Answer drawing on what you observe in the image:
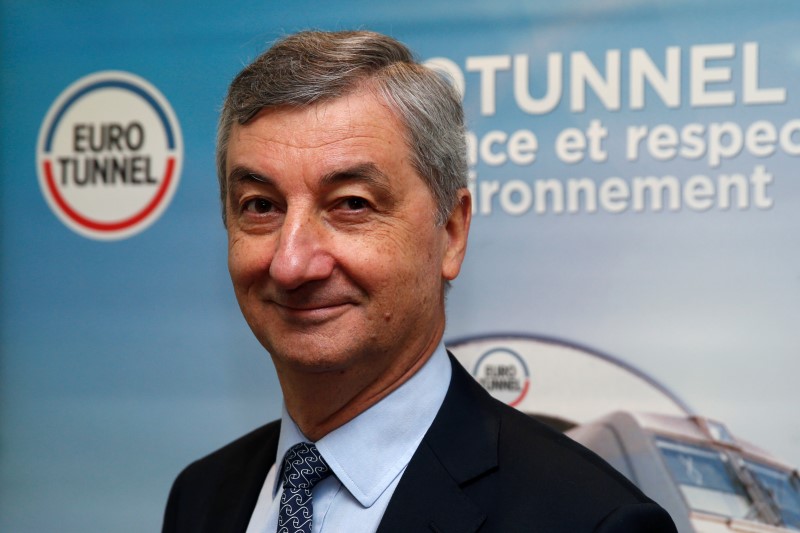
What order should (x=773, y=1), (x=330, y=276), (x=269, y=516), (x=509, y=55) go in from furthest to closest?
(x=509, y=55) < (x=773, y=1) < (x=269, y=516) < (x=330, y=276)

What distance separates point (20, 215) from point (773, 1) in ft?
5.28

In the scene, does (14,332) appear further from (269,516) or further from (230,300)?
(269,516)

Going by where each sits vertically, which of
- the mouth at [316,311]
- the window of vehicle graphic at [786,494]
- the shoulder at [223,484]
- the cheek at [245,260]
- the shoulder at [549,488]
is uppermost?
the cheek at [245,260]

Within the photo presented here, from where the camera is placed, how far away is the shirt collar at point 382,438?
4.23 ft

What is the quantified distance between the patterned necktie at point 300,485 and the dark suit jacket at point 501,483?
0.12 meters

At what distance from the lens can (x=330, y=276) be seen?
48.6 inches

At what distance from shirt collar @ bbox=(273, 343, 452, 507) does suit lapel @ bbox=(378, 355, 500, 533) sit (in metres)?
0.03

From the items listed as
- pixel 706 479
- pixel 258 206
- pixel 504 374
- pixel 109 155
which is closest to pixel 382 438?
pixel 258 206

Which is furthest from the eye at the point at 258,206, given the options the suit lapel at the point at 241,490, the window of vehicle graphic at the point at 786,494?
the window of vehicle graphic at the point at 786,494

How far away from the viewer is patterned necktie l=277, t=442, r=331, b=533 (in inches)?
50.2

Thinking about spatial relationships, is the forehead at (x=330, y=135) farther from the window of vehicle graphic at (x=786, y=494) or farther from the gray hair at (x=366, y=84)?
the window of vehicle graphic at (x=786, y=494)

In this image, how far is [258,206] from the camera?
1.29m

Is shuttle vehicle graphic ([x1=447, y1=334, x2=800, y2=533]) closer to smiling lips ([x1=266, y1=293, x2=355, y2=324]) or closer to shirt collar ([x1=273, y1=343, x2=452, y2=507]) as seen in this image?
shirt collar ([x1=273, y1=343, x2=452, y2=507])

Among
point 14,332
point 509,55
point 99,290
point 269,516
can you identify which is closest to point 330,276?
point 269,516
